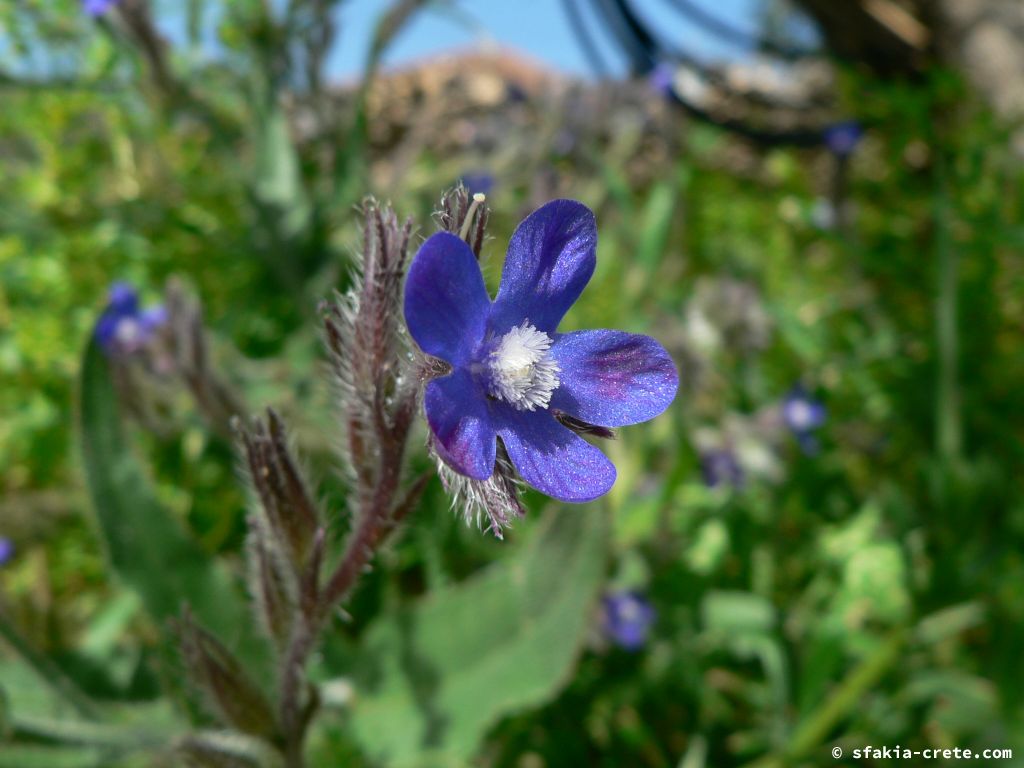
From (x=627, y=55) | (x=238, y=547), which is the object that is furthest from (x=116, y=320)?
(x=627, y=55)

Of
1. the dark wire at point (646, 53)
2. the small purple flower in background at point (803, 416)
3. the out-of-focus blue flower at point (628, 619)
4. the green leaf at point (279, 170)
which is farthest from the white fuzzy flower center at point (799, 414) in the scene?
the dark wire at point (646, 53)

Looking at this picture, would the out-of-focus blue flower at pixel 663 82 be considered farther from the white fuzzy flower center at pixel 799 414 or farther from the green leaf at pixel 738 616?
the green leaf at pixel 738 616

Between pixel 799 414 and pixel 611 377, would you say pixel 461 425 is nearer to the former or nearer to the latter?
pixel 611 377

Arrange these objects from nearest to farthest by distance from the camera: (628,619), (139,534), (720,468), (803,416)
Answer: (139,534)
(628,619)
(720,468)
(803,416)

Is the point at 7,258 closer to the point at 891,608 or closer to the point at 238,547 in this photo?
the point at 238,547

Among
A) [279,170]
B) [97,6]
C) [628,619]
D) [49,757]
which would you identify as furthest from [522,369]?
[279,170]

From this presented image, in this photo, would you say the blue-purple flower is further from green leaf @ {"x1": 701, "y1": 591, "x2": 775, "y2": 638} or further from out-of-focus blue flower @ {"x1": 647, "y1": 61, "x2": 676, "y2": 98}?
out-of-focus blue flower @ {"x1": 647, "y1": 61, "x2": 676, "y2": 98}

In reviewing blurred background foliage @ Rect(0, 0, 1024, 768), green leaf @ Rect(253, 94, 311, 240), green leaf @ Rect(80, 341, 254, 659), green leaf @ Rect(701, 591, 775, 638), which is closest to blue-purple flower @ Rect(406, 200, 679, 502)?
blurred background foliage @ Rect(0, 0, 1024, 768)
